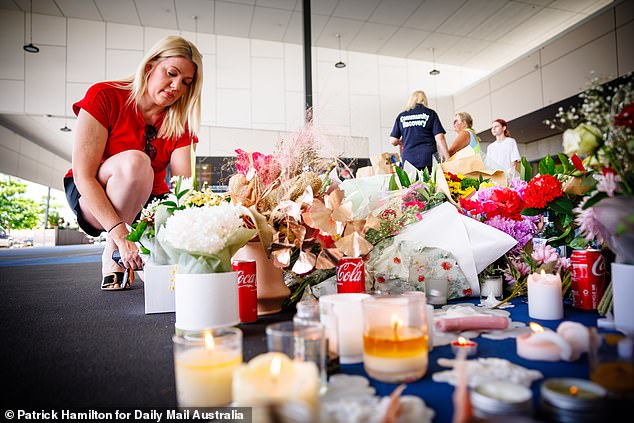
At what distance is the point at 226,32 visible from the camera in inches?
228

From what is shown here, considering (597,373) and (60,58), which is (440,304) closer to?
(597,373)

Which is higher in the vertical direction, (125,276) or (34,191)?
(34,191)

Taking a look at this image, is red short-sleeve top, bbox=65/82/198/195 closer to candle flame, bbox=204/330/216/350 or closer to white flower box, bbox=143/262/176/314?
white flower box, bbox=143/262/176/314

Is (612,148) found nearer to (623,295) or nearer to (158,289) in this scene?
(623,295)

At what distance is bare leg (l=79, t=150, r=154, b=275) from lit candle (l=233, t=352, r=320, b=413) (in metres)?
1.39

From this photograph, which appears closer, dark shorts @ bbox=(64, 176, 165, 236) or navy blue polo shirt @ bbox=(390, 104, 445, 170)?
dark shorts @ bbox=(64, 176, 165, 236)

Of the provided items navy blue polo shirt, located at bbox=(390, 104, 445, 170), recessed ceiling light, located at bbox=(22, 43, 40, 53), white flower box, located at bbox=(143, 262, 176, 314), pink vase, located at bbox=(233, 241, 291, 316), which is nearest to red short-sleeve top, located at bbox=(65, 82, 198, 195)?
white flower box, located at bbox=(143, 262, 176, 314)

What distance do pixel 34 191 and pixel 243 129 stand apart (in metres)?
12.4

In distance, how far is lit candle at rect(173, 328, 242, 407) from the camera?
1.70ft

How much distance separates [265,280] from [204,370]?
0.57m

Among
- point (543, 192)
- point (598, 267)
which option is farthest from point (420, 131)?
point (598, 267)

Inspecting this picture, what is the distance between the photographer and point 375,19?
18.2ft

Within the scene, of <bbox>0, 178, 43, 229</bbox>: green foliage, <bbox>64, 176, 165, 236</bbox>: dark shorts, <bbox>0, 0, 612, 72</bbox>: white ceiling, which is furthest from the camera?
<bbox>0, 178, 43, 229</bbox>: green foliage

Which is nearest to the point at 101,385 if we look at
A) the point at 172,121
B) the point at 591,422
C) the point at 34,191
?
the point at 591,422
